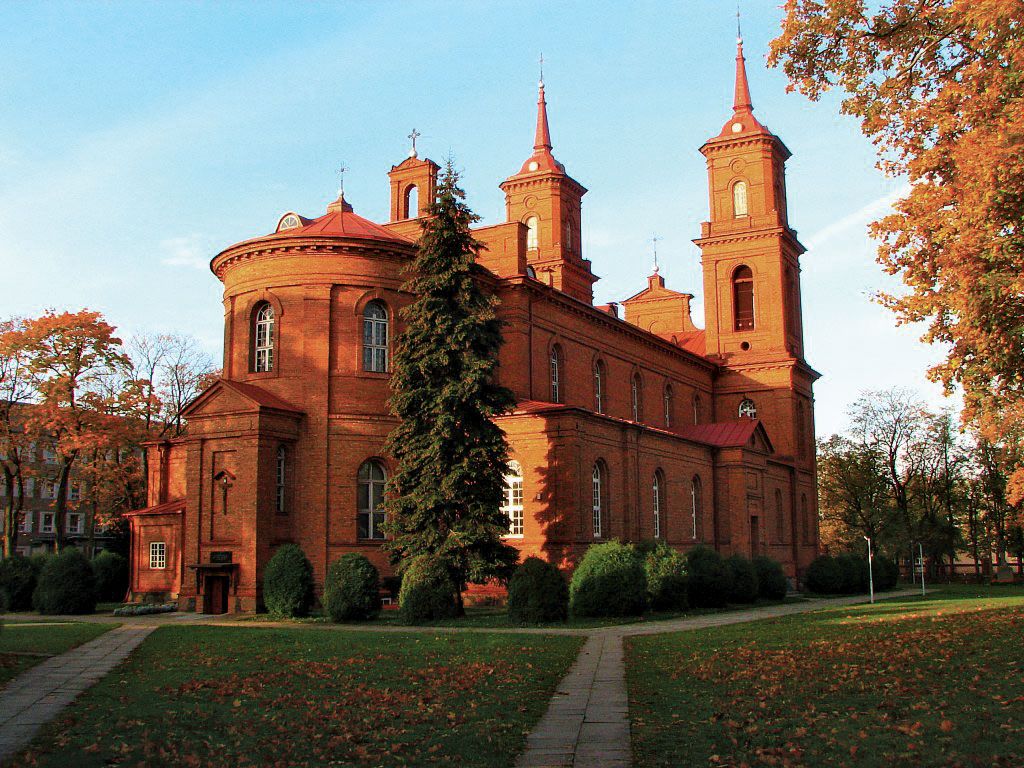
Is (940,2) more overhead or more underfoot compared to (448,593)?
more overhead

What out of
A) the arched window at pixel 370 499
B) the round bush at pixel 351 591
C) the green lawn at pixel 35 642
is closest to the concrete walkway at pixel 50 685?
the green lawn at pixel 35 642

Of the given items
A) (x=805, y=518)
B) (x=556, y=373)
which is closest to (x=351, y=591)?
(x=556, y=373)

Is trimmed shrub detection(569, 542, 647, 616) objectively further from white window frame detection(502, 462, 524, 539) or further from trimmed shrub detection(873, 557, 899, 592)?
trimmed shrub detection(873, 557, 899, 592)

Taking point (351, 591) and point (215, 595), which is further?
point (215, 595)

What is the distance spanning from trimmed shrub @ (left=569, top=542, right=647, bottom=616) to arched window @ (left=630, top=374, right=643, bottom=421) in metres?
19.2

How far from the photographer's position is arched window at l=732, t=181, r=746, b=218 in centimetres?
5231

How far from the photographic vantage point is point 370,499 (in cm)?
3212

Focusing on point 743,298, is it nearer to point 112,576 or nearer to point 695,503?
point 695,503

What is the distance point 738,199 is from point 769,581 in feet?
78.8

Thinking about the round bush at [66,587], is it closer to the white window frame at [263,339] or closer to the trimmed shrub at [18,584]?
the trimmed shrub at [18,584]

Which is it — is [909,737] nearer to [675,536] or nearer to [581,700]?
[581,700]

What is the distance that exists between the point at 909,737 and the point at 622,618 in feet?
57.9

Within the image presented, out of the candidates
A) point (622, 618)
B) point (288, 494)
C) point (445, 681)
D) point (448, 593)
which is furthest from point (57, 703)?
point (288, 494)

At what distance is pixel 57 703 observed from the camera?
1229cm
